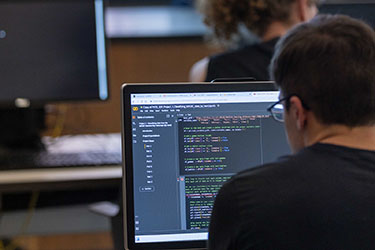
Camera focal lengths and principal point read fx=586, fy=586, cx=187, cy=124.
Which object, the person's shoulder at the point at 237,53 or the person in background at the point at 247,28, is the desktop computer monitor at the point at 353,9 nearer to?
the person in background at the point at 247,28

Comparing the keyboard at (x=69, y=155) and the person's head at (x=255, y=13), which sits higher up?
the person's head at (x=255, y=13)

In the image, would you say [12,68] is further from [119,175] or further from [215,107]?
[215,107]

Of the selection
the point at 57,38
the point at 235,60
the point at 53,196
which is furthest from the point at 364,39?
the point at 53,196

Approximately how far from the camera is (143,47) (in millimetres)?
2779

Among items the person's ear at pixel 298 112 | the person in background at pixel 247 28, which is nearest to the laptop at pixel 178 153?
the person's ear at pixel 298 112

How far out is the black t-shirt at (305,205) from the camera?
83 centimetres

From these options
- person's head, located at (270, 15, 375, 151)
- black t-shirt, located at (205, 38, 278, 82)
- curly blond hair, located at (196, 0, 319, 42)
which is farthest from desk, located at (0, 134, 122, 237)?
person's head, located at (270, 15, 375, 151)

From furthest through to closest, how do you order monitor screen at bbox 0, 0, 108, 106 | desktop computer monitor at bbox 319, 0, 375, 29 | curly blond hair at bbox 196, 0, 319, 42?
1. monitor screen at bbox 0, 0, 108, 106
2. curly blond hair at bbox 196, 0, 319, 42
3. desktop computer monitor at bbox 319, 0, 375, 29

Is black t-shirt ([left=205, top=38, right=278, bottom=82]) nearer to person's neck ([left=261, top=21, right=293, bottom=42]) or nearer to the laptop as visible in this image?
person's neck ([left=261, top=21, right=293, bottom=42])

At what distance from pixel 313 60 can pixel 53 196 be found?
5.92 feet

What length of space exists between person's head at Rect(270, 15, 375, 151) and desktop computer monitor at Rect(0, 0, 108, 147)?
47.1 inches

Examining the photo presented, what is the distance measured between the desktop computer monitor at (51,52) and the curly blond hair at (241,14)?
38 cm

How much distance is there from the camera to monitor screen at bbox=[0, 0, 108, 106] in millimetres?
1954

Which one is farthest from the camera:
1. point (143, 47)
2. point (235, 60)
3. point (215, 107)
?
point (143, 47)
